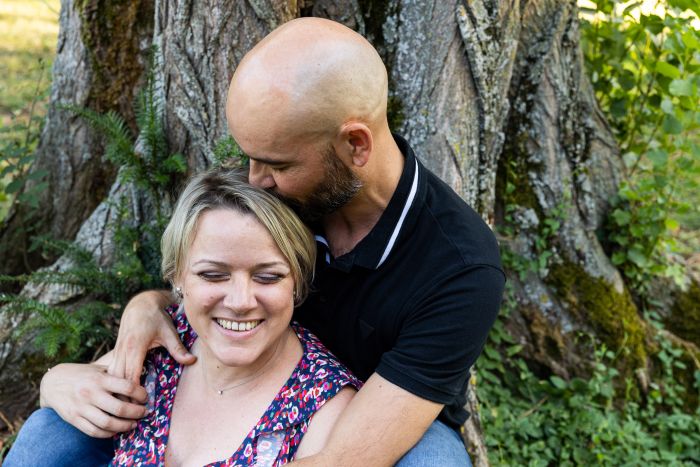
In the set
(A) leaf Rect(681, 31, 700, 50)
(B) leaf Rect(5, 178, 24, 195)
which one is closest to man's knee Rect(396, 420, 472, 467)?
(A) leaf Rect(681, 31, 700, 50)

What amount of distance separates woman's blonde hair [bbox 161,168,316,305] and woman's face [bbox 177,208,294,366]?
2cm

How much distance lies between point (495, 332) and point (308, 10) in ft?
6.28

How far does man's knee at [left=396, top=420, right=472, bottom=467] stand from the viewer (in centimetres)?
232

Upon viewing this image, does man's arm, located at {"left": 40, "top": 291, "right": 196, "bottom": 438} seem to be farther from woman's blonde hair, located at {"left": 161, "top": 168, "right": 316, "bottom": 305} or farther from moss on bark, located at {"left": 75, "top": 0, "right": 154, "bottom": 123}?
moss on bark, located at {"left": 75, "top": 0, "right": 154, "bottom": 123}

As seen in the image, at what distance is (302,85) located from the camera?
2.08 meters

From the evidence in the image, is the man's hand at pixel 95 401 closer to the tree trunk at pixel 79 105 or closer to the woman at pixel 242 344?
the woman at pixel 242 344

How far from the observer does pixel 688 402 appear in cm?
380

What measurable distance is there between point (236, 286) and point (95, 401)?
713mm

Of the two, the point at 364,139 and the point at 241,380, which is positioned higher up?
the point at 364,139

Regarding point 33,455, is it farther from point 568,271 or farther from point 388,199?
point 568,271

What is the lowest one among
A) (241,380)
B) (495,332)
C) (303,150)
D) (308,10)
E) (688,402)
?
(688,402)

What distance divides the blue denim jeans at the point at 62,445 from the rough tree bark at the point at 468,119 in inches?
32.3

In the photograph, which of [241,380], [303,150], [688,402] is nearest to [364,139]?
[303,150]

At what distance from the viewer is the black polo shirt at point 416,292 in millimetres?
2221
